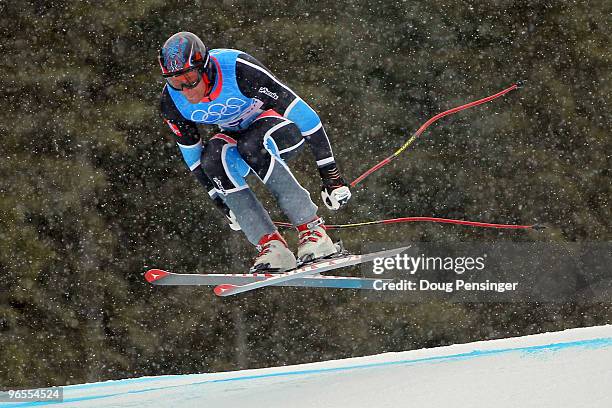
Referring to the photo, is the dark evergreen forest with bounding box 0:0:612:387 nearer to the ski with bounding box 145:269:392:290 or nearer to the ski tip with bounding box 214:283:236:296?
the ski with bounding box 145:269:392:290

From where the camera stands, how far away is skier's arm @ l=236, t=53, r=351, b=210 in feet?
16.9

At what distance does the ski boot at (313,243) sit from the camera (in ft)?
17.5

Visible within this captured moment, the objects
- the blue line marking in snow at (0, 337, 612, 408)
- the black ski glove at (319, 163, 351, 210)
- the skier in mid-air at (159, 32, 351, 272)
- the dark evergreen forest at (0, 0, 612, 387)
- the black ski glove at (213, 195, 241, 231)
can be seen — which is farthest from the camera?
the dark evergreen forest at (0, 0, 612, 387)

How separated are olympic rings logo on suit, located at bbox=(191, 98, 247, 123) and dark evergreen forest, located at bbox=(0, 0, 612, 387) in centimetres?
508

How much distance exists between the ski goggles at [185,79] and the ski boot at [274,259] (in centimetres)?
105

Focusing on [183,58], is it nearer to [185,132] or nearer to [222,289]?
[185,132]

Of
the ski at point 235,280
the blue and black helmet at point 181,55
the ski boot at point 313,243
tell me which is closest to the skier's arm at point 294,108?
the ski boot at point 313,243

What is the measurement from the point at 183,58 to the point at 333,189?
3.78 ft

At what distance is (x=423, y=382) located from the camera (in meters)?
5.30

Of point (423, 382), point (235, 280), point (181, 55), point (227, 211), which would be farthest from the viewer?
point (227, 211)

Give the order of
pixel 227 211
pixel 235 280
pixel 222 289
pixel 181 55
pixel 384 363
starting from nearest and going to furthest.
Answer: pixel 181 55
pixel 222 289
pixel 235 280
pixel 227 211
pixel 384 363

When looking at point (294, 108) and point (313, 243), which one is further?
point (313, 243)

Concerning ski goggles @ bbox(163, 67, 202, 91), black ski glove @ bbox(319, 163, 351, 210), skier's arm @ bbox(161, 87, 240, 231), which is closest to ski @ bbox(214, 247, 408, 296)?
black ski glove @ bbox(319, 163, 351, 210)

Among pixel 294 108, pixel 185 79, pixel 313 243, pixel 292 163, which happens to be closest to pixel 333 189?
pixel 313 243
